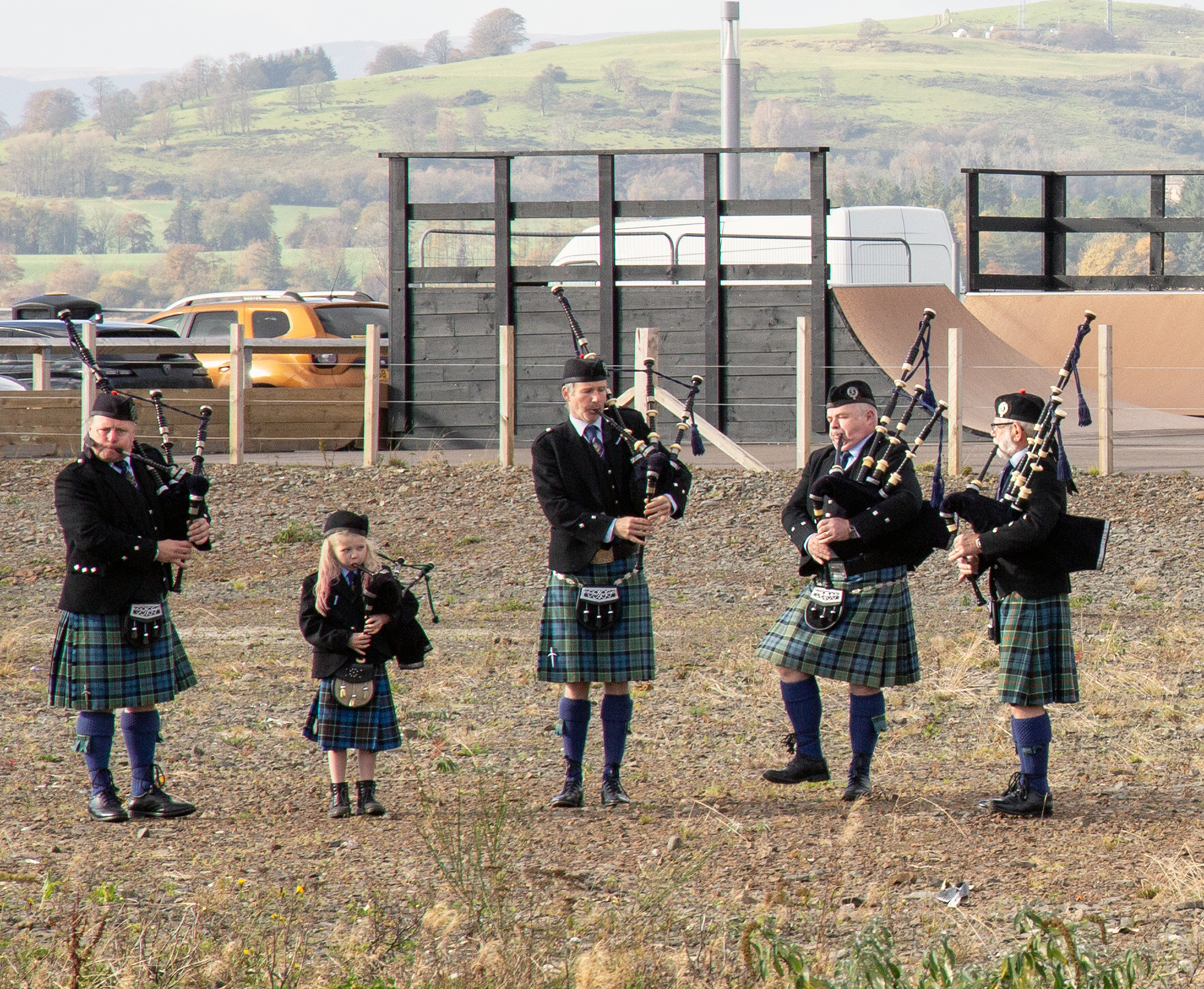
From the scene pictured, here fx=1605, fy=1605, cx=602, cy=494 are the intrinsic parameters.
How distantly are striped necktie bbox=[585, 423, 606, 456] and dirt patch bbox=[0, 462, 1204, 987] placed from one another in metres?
1.33

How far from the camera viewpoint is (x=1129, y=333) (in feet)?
61.3

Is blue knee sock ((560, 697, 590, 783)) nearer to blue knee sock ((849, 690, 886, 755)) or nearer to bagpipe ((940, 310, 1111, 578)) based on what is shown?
blue knee sock ((849, 690, 886, 755))

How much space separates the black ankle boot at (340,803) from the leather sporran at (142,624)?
34.6 inches

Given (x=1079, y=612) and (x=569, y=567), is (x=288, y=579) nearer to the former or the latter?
(x=1079, y=612)

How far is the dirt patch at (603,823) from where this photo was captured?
181 inches

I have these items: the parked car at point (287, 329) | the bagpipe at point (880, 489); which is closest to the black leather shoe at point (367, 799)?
the bagpipe at point (880, 489)

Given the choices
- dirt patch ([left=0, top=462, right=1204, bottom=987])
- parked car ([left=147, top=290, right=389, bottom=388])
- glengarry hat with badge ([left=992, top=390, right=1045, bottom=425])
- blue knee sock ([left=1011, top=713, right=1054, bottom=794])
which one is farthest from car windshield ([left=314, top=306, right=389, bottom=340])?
blue knee sock ([left=1011, top=713, right=1054, bottom=794])

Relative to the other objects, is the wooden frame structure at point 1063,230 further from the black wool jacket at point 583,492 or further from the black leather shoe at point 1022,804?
the black leather shoe at point 1022,804

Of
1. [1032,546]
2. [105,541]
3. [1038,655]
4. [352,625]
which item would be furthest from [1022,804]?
[105,541]

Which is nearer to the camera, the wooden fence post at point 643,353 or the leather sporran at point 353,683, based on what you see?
the leather sporran at point 353,683

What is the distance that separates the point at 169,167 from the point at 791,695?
174648 mm

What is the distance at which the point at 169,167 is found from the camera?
171 meters

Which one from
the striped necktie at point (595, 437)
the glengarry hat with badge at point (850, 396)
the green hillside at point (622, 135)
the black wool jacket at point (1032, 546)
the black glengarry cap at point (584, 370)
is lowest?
the black wool jacket at point (1032, 546)

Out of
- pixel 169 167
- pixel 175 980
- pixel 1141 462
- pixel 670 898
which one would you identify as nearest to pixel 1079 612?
pixel 1141 462
